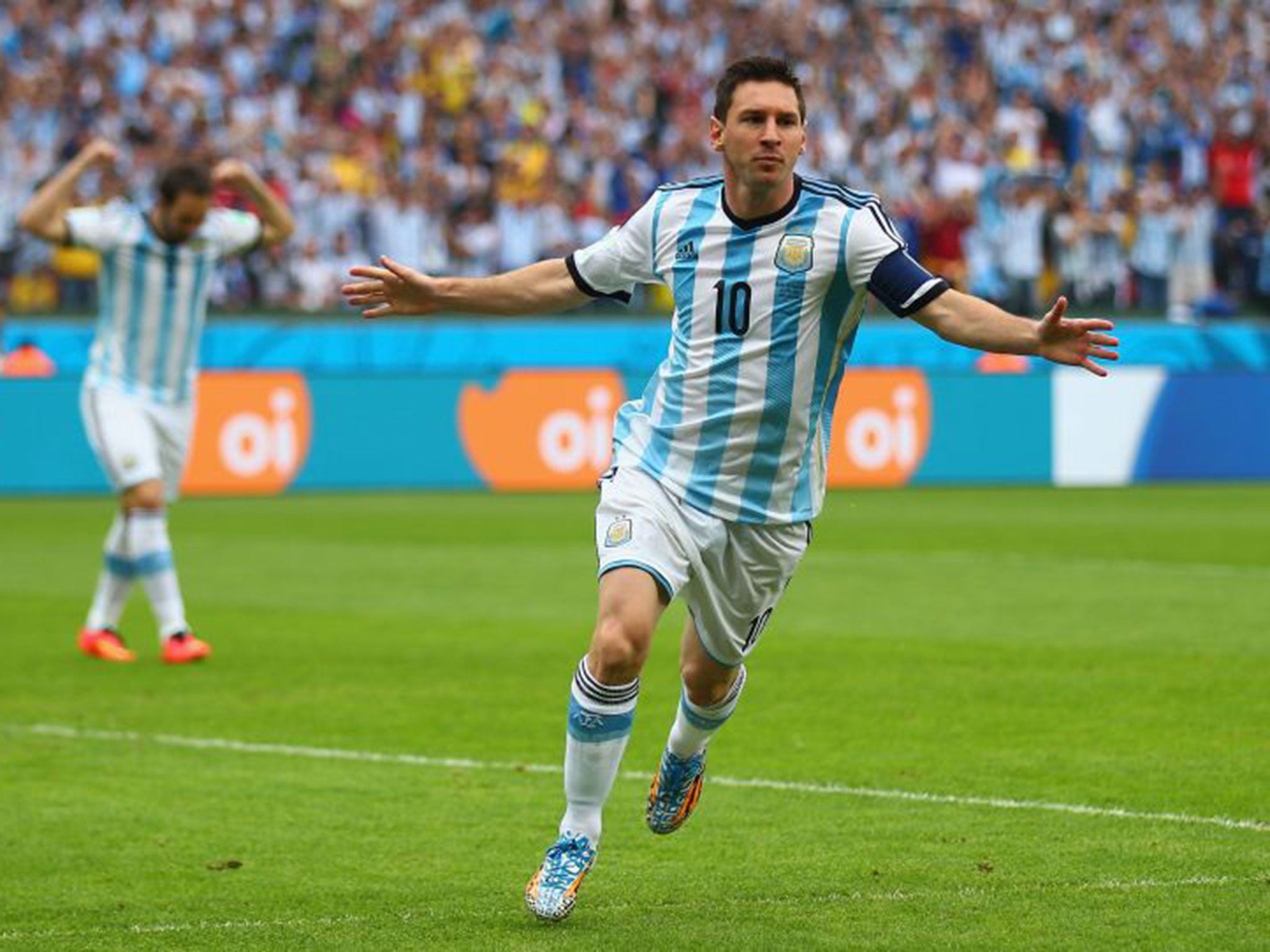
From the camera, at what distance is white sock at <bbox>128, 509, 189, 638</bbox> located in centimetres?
1260

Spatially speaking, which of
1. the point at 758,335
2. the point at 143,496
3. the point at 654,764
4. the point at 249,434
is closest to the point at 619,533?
the point at 758,335

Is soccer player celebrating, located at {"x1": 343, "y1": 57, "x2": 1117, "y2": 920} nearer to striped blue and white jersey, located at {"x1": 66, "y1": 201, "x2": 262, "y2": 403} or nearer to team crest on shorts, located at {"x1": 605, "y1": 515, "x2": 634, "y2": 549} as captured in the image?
team crest on shorts, located at {"x1": 605, "y1": 515, "x2": 634, "y2": 549}

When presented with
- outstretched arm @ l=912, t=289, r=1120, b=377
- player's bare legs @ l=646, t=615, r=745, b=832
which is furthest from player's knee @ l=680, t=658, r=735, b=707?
outstretched arm @ l=912, t=289, r=1120, b=377

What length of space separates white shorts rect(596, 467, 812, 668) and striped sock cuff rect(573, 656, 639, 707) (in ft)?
0.94

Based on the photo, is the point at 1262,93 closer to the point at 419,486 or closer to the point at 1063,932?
the point at 419,486

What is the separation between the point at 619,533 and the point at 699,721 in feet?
2.91

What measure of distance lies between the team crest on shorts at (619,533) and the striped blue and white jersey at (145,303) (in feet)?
21.3

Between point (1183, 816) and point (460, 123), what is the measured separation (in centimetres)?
2331

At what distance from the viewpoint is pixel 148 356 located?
1279cm

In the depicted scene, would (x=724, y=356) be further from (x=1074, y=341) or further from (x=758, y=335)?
(x=1074, y=341)

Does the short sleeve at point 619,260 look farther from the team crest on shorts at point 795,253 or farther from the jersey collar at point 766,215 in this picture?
the team crest on shorts at point 795,253

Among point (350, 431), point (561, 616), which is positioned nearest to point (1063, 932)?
point (561, 616)

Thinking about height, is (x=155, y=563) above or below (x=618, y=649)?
below

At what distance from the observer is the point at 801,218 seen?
6.87 meters
